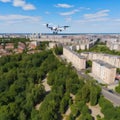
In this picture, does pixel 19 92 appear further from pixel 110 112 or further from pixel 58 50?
pixel 58 50

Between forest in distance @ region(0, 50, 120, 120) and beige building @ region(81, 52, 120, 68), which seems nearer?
forest in distance @ region(0, 50, 120, 120)

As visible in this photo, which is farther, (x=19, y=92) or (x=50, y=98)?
(x=19, y=92)

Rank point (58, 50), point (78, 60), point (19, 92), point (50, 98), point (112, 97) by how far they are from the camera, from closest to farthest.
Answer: point (50, 98) < point (112, 97) < point (19, 92) < point (78, 60) < point (58, 50)

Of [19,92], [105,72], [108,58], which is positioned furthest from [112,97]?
[108,58]

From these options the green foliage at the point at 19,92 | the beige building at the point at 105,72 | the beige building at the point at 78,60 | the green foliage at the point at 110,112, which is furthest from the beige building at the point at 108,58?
the green foliage at the point at 110,112

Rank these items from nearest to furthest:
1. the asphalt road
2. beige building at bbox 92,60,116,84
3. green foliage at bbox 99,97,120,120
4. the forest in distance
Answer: green foliage at bbox 99,97,120,120 → the forest in distance → the asphalt road → beige building at bbox 92,60,116,84

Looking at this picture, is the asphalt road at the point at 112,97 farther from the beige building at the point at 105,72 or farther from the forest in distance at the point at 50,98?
the beige building at the point at 105,72

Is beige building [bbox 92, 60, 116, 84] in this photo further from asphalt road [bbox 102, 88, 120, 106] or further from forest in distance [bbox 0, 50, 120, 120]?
asphalt road [bbox 102, 88, 120, 106]

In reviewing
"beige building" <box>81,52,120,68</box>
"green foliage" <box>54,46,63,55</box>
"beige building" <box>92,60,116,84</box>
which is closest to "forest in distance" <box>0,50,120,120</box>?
"beige building" <box>92,60,116,84</box>

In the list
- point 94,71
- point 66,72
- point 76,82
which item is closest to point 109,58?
point 94,71
